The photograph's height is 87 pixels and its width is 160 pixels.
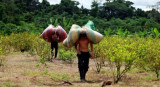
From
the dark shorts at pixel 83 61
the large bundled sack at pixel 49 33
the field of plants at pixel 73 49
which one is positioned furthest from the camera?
the large bundled sack at pixel 49 33

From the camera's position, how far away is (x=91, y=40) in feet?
28.5

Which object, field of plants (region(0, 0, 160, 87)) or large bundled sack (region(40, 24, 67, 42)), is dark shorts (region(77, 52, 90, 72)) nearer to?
field of plants (region(0, 0, 160, 87))

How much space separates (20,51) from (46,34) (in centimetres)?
605

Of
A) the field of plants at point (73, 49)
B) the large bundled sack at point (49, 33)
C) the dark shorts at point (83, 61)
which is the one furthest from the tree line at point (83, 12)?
the dark shorts at point (83, 61)

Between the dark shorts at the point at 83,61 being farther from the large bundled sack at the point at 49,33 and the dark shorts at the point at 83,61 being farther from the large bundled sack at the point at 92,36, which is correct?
the large bundled sack at the point at 49,33

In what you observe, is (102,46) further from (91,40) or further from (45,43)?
(45,43)

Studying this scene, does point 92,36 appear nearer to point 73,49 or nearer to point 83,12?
point 73,49

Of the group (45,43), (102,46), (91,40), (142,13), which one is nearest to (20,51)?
(45,43)

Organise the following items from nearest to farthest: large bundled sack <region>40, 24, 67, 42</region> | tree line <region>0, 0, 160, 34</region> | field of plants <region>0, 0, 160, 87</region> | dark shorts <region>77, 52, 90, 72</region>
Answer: field of plants <region>0, 0, 160, 87</region> → dark shorts <region>77, 52, 90, 72</region> → large bundled sack <region>40, 24, 67, 42</region> → tree line <region>0, 0, 160, 34</region>

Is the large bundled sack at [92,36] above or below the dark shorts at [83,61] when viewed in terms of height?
above

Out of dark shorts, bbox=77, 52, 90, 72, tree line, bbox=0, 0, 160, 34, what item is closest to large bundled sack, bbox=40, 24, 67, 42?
dark shorts, bbox=77, 52, 90, 72

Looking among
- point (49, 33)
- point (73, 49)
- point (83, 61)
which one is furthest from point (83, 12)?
point (83, 61)

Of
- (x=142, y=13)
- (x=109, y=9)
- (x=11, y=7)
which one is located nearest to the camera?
(x=11, y=7)

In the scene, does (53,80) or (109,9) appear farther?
(109,9)
